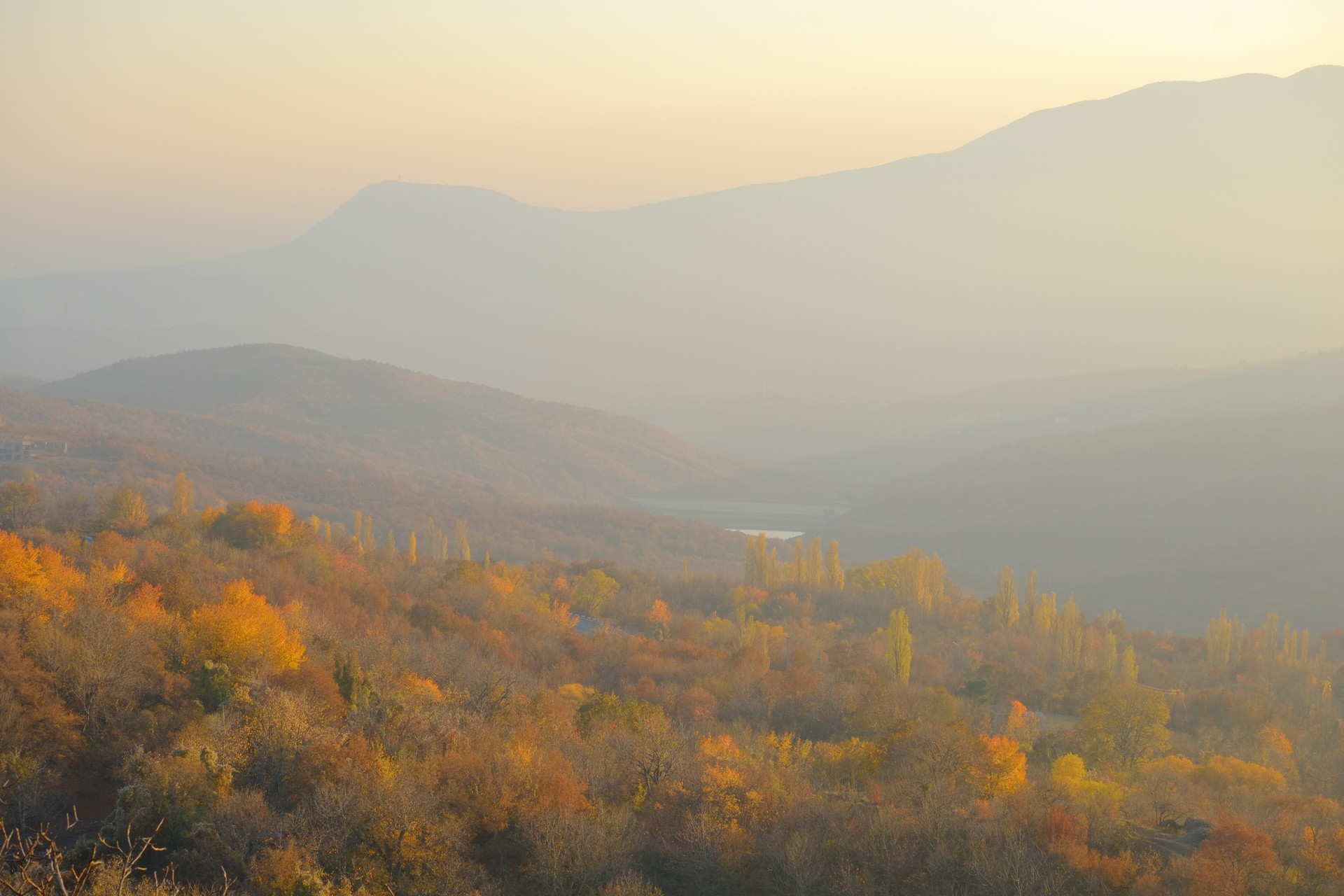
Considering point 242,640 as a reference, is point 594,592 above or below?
below

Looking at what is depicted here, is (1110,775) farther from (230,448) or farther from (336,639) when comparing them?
(230,448)

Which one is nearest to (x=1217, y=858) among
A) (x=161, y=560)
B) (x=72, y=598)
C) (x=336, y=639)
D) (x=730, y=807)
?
(x=730, y=807)

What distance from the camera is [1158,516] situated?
145000mm

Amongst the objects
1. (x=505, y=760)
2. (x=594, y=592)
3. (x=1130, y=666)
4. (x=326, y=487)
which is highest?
(x=505, y=760)

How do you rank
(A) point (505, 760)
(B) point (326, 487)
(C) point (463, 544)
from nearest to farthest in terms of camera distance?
1. (A) point (505, 760)
2. (C) point (463, 544)
3. (B) point (326, 487)

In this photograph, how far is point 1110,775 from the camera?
4412 cm

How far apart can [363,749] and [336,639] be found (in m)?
13.9

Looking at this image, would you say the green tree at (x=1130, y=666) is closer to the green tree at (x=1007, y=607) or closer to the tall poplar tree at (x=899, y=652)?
the tall poplar tree at (x=899, y=652)

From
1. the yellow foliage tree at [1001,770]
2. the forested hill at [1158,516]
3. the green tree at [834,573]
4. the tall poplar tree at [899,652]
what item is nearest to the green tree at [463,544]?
the green tree at [834,573]

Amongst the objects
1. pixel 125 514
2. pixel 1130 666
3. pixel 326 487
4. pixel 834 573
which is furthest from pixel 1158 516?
pixel 125 514

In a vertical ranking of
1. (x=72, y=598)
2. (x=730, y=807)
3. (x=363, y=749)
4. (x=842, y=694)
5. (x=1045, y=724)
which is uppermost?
(x=72, y=598)

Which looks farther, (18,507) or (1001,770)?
(18,507)

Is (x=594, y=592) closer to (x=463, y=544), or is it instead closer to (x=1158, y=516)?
(x=463, y=544)

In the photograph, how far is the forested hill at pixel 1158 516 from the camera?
4653 inches
